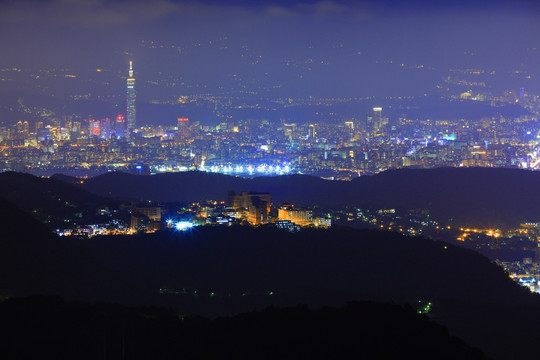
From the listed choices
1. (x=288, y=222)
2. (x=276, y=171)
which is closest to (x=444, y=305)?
(x=288, y=222)

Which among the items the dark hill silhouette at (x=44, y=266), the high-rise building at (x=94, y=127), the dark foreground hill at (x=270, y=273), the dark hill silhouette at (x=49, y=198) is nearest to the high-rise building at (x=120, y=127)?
the high-rise building at (x=94, y=127)

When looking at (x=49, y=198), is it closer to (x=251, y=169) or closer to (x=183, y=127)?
(x=251, y=169)

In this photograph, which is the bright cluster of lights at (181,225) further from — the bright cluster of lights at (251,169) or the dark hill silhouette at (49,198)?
the bright cluster of lights at (251,169)

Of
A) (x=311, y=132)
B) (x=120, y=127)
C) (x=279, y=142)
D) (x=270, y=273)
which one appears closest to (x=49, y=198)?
(x=270, y=273)

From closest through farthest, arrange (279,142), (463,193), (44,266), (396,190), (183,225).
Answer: (44,266) → (183,225) → (463,193) → (396,190) → (279,142)

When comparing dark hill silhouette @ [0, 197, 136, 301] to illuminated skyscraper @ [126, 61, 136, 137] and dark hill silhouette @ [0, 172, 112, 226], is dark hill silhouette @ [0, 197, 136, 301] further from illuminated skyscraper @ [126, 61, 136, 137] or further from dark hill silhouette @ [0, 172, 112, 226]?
illuminated skyscraper @ [126, 61, 136, 137]

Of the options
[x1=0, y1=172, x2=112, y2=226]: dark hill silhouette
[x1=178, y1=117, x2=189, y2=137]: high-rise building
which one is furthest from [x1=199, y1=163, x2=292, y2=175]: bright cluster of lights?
[x1=0, y1=172, x2=112, y2=226]: dark hill silhouette
